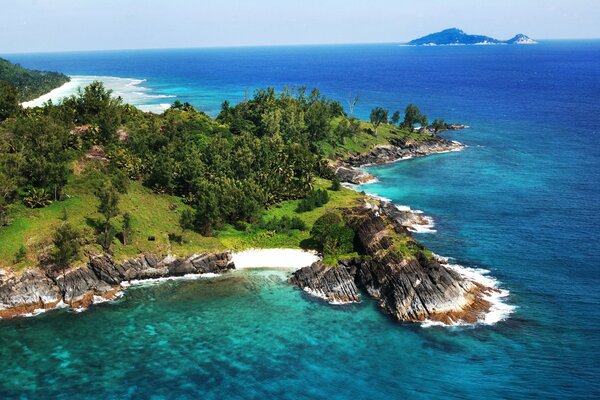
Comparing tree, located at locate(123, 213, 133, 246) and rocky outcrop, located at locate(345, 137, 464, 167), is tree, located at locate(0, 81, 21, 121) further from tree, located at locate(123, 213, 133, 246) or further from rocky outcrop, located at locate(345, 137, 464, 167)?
rocky outcrop, located at locate(345, 137, 464, 167)

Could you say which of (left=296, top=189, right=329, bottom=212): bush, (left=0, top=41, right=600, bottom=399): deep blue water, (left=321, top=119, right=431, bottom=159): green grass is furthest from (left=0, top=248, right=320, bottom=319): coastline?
(left=321, top=119, right=431, bottom=159): green grass

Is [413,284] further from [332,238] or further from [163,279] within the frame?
[163,279]

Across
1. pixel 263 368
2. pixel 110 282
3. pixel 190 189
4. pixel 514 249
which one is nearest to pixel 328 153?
pixel 190 189

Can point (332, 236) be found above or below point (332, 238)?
above

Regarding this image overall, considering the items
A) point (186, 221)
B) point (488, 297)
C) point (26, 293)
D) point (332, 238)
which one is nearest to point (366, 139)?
point (332, 238)

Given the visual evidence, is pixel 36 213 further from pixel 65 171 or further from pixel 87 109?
pixel 87 109

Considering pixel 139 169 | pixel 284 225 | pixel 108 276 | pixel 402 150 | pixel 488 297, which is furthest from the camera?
pixel 402 150
